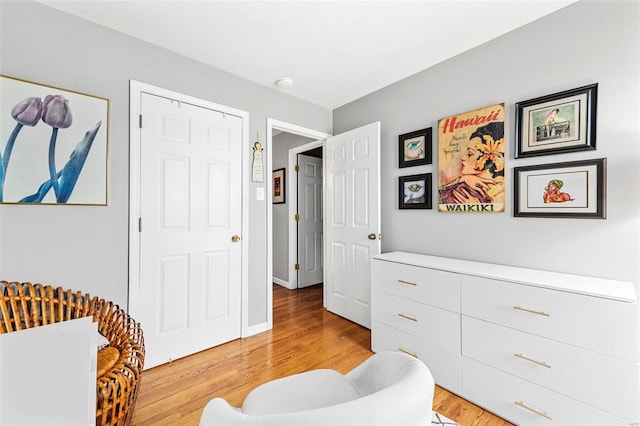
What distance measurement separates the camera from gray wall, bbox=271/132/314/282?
417cm

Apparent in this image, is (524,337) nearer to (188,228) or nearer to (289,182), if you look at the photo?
(188,228)

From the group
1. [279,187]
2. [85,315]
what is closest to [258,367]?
[85,315]

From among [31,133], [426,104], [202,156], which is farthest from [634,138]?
[31,133]

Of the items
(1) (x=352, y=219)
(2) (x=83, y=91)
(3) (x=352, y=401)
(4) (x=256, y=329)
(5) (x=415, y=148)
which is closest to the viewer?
(3) (x=352, y=401)

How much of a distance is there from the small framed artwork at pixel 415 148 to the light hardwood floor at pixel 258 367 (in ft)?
5.69

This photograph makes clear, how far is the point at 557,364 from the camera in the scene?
4.62 feet

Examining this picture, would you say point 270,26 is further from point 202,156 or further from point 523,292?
point 523,292

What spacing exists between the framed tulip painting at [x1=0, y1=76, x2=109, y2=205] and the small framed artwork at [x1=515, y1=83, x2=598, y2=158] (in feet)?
9.47

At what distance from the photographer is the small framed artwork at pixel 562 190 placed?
160 centimetres

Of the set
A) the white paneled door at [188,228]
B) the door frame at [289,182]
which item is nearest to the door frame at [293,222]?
the door frame at [289,182]

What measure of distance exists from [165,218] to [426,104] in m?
2.45

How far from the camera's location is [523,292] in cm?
152

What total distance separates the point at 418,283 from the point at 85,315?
6.75 feet

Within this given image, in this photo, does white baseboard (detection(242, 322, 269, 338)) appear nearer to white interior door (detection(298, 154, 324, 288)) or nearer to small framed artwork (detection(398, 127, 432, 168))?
white interior door (detection(298, 154, 324, 288))
